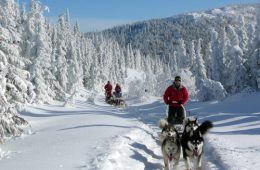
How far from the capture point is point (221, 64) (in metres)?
58.4

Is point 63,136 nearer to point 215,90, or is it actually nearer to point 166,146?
point 166,146

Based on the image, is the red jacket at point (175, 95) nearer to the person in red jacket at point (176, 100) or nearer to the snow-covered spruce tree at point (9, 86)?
the person in red jacket at point (176, 100)

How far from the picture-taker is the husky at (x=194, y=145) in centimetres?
1080

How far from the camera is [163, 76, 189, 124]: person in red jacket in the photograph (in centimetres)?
1437

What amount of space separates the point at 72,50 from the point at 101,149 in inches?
2318

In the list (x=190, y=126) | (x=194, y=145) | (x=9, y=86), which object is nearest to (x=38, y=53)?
(x=9, y=86)

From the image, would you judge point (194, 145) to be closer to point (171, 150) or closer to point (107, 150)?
point (171, 150)

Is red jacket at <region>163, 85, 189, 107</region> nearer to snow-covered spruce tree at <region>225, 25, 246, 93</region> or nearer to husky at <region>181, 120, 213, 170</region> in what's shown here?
husky at <region>181, 120, 213, 170</region>

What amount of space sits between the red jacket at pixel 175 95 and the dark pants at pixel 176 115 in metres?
0.15

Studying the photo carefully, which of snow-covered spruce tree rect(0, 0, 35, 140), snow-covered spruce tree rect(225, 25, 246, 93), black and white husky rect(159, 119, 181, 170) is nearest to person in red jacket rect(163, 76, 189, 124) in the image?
black and white husky rect(159, 119, 181, 170)

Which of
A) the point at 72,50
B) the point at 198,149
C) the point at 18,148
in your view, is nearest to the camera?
the point at 198,149

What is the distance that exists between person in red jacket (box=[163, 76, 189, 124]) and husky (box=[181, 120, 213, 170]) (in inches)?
121

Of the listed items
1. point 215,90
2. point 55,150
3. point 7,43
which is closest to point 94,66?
point 215,90

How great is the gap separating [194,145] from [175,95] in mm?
3875
